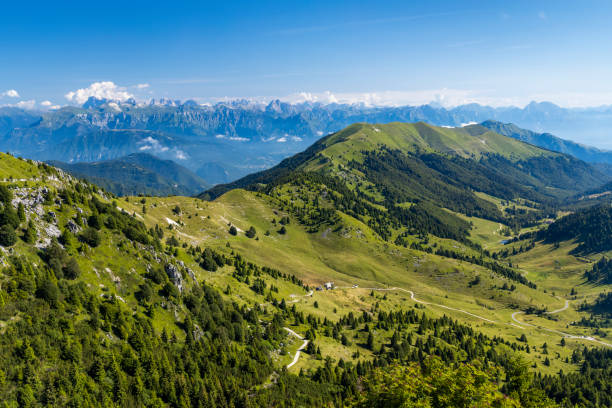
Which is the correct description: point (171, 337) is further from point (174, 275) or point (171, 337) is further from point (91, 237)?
point (91, 237)

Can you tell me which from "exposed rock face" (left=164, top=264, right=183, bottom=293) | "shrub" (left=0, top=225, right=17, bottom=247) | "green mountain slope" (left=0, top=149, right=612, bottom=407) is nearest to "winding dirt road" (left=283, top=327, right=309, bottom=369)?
"green mountain slope" (left=0, top=149, right=612, bottom=407)

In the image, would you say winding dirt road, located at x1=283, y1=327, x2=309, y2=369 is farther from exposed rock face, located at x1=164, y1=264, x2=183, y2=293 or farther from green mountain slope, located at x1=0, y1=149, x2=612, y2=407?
exposed rock face, located at x1=164, y1=264, x2=183, y2=293

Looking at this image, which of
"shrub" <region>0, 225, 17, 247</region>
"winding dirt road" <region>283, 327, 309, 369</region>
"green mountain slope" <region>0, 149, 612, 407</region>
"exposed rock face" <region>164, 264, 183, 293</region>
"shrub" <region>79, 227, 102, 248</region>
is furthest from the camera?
"exposed rock face" <region>164, 264, 183, 293</region>

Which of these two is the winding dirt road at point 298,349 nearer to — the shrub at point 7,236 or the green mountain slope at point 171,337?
the green mountain slope at point 171,337

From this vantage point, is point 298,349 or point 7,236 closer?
point 7,236

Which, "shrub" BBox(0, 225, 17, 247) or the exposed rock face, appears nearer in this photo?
"shrub" BBox(0, 225, 17, 247)

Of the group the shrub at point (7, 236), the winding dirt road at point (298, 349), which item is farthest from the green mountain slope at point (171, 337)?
the winding dirt road at point (298, 349)

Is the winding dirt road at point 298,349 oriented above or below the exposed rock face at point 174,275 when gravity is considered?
below

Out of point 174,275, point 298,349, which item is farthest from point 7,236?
point 298,349

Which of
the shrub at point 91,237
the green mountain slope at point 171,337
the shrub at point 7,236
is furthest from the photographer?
the shrub at point 91,237

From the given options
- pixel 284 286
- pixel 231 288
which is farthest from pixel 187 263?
pixel 284 286

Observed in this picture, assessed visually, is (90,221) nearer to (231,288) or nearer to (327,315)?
(231,288)

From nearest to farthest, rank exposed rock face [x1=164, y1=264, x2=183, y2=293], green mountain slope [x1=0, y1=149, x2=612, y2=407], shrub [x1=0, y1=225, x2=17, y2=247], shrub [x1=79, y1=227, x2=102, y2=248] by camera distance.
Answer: green mountain slope [x1=0, y1=149, x2=612, y2=407] → shrub [x1=0, y1=225, x2=17, y2=247] → shrub [x1=79, y1=227, x2=102, y2=248] → exposed rock face [x1=164, y1=264, x2=183, y2=293]
